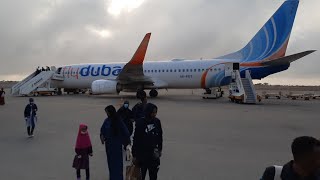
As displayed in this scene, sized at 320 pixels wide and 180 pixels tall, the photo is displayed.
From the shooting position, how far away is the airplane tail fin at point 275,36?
22.9 meters

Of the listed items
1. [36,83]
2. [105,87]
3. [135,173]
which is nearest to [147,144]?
[135,173]

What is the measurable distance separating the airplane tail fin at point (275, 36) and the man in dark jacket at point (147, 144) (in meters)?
20.7

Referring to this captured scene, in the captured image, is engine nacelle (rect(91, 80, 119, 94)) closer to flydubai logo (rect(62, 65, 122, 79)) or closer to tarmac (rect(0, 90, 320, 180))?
flydubai logo (rect(62, 65, 122, 79))

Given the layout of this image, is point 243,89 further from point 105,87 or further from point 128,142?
point 128,142

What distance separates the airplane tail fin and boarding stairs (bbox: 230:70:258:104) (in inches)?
77.6

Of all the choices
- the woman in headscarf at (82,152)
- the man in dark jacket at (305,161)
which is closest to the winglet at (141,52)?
the woman in headscarf at (82,152)

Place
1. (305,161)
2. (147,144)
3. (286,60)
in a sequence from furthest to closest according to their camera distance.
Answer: (286,60)
(147,144)
(305,161)

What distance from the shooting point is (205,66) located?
82.0 ft

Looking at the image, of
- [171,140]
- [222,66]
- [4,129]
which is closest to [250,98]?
[222,66]

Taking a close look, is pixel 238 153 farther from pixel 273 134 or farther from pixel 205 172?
pixel 273 134

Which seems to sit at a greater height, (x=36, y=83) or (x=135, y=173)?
(x=36, y=83)

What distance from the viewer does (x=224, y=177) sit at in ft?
17.8

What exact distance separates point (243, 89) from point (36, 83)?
20420 millimetres

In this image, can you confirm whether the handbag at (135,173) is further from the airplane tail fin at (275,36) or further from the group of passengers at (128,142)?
the airplane tail fin at (275,36)
